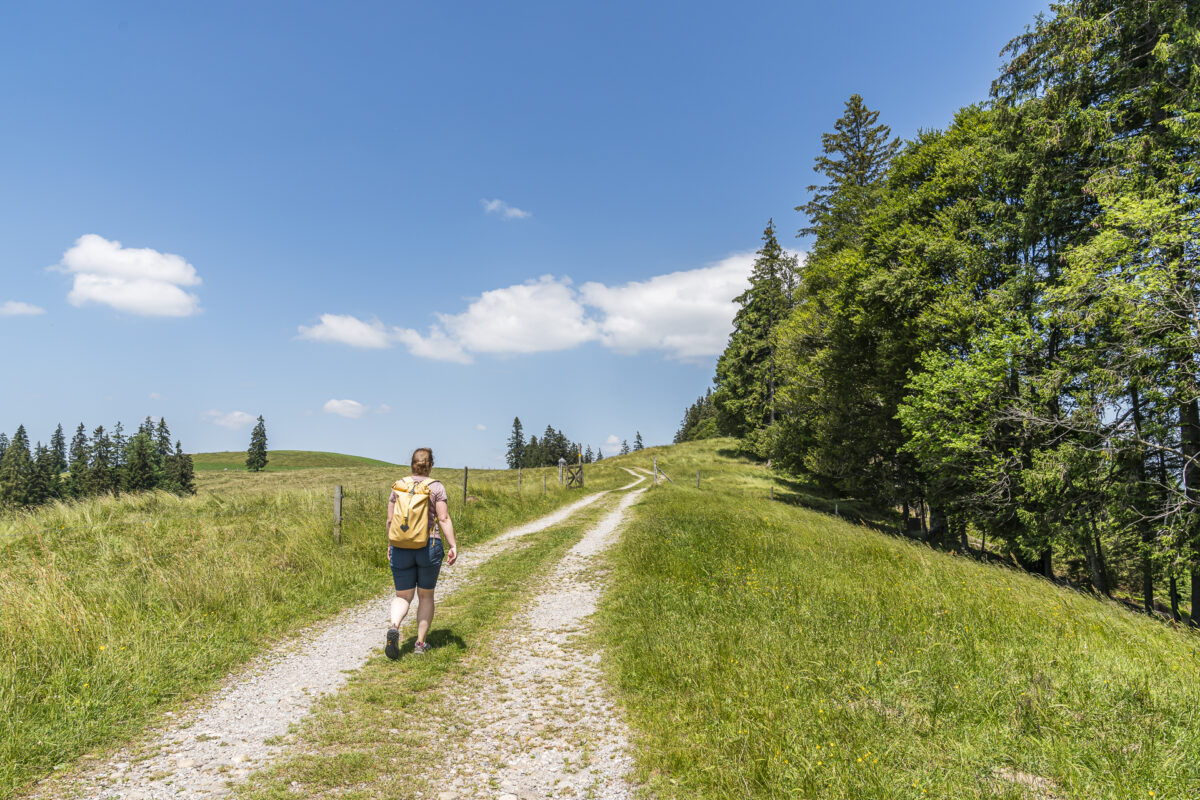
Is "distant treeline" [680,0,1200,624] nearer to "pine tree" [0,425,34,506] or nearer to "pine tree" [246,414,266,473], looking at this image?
"pine tree" [0,425,34,506]

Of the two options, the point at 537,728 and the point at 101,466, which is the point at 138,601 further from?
the point at 101,466

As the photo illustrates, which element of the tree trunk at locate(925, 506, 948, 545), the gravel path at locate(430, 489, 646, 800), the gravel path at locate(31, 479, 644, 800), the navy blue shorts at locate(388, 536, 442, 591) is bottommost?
the tree trunk at locate(925, 506, 948, 545)

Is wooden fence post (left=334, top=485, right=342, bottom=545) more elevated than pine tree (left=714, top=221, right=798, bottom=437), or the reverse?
pine tree (left=714, top=221, right=798, bottom=437)

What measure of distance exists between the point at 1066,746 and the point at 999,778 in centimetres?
76

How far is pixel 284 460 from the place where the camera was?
110 meters

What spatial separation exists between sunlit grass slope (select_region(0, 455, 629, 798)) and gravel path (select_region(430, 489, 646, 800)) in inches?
111

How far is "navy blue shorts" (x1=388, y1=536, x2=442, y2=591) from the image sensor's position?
6.07m

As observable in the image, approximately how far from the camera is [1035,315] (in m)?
13.3

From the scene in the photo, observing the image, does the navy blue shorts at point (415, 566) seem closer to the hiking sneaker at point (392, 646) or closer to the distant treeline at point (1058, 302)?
the hiking sneaker at point (392, 646)

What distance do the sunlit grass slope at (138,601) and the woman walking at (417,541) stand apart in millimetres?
1944

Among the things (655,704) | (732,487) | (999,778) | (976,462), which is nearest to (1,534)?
(655,704)

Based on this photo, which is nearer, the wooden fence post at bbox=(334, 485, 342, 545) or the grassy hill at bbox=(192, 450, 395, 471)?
the wooden fence post at bbox=(334, 485, 342, 545)

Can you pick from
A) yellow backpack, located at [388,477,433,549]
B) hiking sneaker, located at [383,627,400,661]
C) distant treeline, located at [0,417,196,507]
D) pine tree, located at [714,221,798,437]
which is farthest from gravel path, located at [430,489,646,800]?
distant treeline, located at [0,417,196,507]

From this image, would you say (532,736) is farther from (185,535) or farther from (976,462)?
(976,462)
